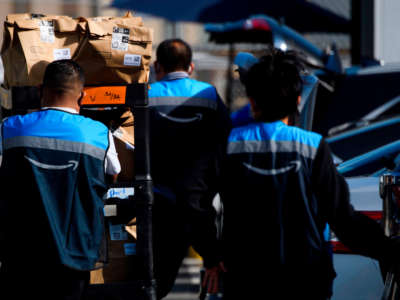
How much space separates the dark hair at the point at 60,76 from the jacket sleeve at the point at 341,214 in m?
1.22

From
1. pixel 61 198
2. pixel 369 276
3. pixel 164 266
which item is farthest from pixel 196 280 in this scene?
pixel 61 198

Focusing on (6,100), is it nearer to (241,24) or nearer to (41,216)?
(41,216)

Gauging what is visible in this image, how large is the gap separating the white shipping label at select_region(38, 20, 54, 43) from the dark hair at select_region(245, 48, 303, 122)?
1.19 m

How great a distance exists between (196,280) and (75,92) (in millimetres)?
3934

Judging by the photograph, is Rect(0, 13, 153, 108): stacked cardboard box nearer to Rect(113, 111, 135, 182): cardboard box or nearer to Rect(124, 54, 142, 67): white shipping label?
Rect(124, 54, 142, 67): white shipping label

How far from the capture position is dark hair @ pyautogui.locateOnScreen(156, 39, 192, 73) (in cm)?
412

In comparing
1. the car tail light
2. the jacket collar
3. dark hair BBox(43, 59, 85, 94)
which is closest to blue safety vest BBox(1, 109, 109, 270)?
dark hair BBox(43, 59, 85, 94)

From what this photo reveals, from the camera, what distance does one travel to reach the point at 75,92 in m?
3.35

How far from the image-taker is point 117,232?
3.66m

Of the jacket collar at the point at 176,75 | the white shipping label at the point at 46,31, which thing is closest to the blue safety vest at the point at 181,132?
the jacket collar at the point at 176,75

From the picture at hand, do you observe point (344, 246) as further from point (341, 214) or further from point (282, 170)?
point (282, 170)

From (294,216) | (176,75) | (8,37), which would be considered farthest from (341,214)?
(8,37)

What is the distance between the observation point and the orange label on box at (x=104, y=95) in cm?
357

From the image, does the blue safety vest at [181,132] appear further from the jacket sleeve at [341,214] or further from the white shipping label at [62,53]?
the jacket sleeve at [341,214]
